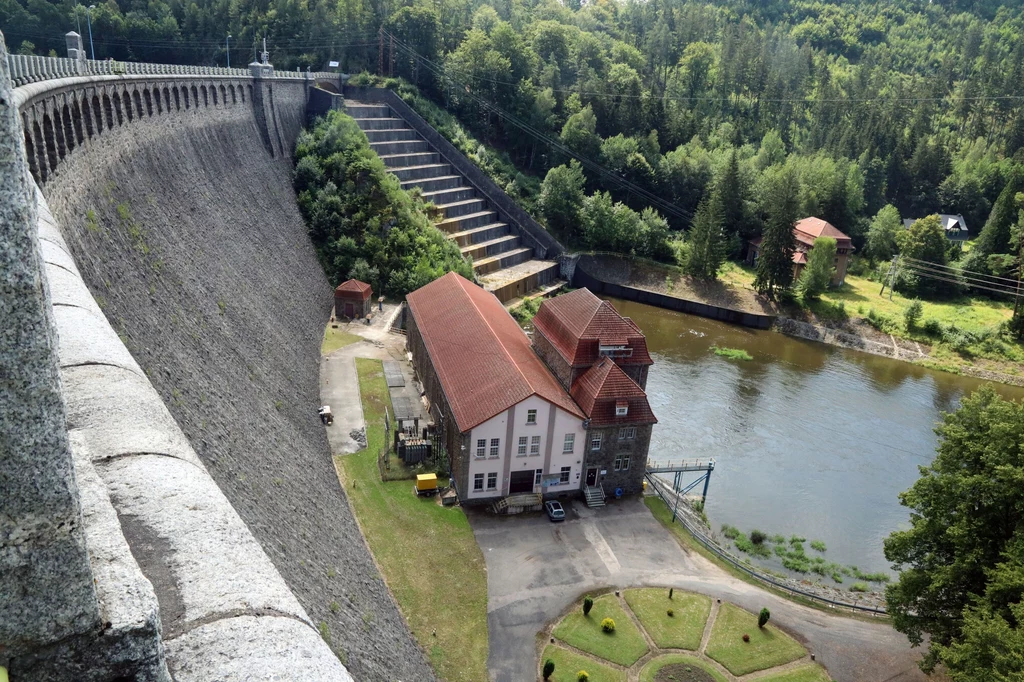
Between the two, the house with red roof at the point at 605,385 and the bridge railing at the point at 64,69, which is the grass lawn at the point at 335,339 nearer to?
the house with red roof at the point at 605,385

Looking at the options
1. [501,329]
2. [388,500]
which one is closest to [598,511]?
[388,500]

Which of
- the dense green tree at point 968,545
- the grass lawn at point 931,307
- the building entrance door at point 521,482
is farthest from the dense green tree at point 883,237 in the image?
the building entrance door at point 521,482

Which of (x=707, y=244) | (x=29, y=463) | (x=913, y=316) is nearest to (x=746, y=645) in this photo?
(x=29, y=463)

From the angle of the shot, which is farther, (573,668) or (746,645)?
(746,645)

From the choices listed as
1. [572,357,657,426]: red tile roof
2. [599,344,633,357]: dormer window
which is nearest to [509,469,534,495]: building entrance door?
[572,357,657,426]: red tile roof

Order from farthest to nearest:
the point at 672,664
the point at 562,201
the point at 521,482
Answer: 1. the point at 562,201
2. the point at 521,482
3. the point at 672,664

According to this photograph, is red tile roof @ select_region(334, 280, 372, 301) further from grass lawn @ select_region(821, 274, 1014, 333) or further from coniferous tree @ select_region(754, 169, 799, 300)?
grass lawn @ select_region(821, 274, 1014, 333)

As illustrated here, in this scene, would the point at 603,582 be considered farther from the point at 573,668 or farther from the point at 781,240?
the point at 781,240
